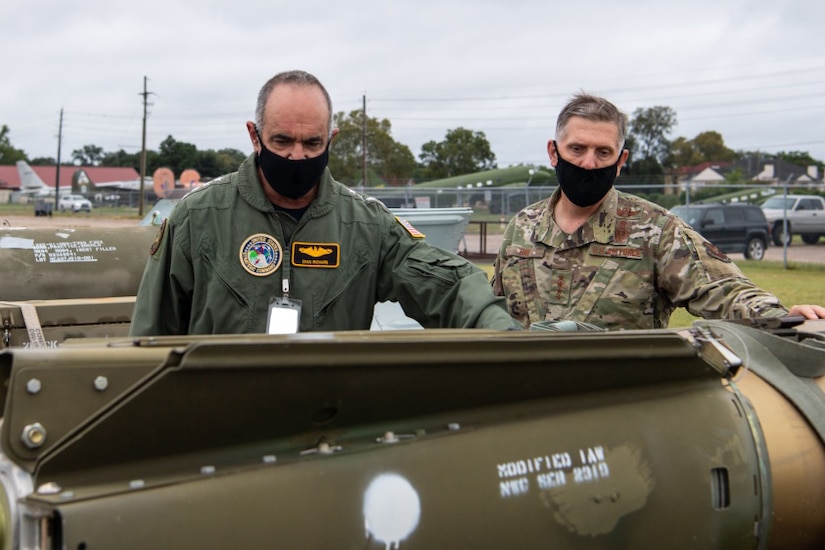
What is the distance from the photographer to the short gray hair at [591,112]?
333 cm

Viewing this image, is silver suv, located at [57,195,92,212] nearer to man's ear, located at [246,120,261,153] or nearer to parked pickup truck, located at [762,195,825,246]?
parked pickup truck, located at [762,195,825,246]

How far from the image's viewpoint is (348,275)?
118 inches

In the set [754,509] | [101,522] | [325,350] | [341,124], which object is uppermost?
[341,124]

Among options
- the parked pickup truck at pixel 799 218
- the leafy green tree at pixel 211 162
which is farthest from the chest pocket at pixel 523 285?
the leafy green tree at pixel 211 162

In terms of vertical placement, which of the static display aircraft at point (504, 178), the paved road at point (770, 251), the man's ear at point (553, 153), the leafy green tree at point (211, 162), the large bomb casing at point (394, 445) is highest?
the leafy green tree at point (211, 162)

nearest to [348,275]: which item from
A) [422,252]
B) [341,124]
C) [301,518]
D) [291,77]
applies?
[422,252]

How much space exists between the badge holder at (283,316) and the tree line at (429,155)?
4178cm

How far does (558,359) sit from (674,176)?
189 ft

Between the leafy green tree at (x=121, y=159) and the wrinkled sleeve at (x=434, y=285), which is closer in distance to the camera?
the wrinkled sleeve at (x=434, y=285)

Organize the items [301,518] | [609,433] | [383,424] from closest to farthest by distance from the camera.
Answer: [301,518] → [383,424] → [609,433]

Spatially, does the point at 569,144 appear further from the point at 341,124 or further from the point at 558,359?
the point at 341,124

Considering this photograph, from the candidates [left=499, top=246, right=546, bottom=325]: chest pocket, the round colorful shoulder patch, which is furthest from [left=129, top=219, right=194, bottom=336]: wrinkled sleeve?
[left=499, top=246, right=546, bottom=325]: chest pocket

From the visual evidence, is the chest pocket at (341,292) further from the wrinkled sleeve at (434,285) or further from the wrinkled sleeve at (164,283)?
the wrinkled sleeve at (164,283)

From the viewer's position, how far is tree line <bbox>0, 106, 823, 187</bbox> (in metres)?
53.6
